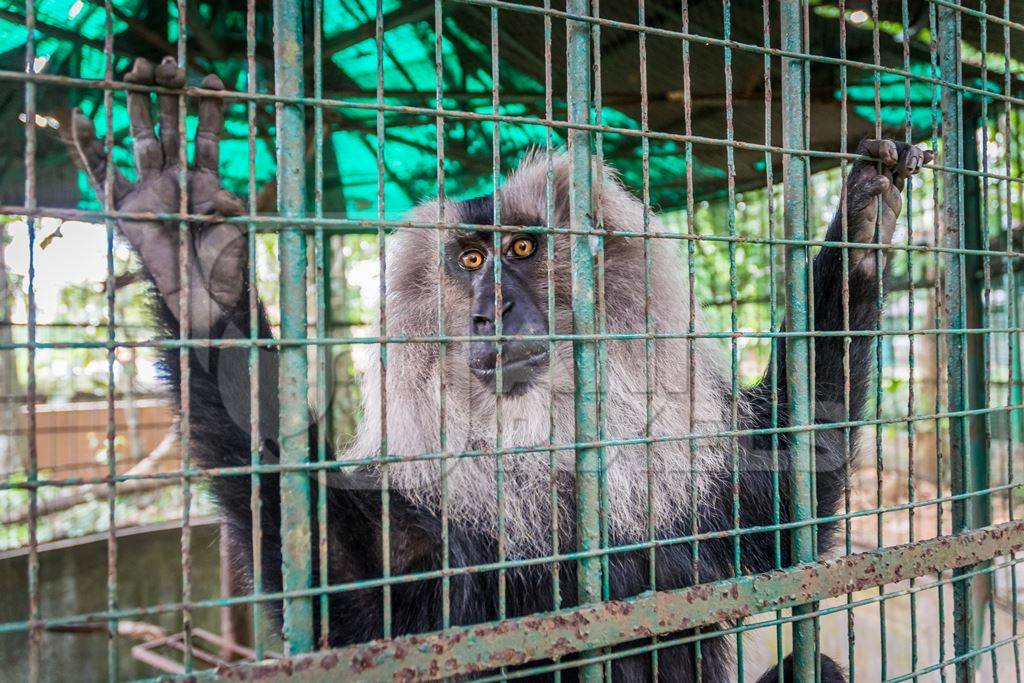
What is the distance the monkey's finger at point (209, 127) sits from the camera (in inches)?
48.5

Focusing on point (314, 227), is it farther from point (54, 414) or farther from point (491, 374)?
point (54, 414)

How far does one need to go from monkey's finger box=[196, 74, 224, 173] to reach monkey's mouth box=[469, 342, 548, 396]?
3.07 feet

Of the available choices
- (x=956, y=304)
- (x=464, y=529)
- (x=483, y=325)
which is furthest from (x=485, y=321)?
(x=956, y=304)

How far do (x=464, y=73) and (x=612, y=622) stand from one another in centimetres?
319

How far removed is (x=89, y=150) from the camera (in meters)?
1.22

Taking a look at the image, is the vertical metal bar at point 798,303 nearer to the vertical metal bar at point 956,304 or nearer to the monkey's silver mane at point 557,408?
the monkey's silver mane at point 557,408

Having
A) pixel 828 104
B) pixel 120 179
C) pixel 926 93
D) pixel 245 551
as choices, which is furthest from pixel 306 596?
pixel 926 93

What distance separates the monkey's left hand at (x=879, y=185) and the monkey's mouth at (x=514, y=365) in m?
0.95

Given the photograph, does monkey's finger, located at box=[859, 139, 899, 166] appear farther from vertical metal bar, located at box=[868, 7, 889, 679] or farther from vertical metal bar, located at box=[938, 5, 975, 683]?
vertical metal bar, located at box=[938, 5, 975, 683]

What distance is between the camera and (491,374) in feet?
6.84

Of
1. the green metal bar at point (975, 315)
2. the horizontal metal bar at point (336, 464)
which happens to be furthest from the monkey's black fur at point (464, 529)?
the green metal bar at point (975, 315)

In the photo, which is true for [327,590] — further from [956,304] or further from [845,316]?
[956,304]

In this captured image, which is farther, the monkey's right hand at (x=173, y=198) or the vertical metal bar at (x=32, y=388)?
the monkey's right hand at (x=173, y=198)

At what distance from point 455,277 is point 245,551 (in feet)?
3.67
